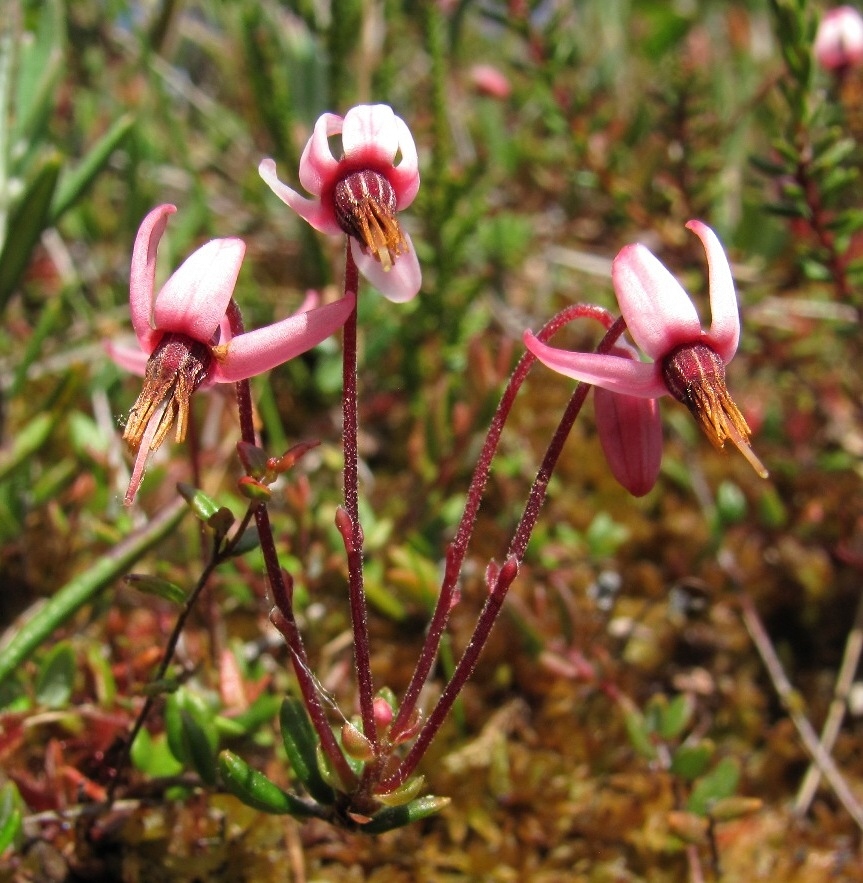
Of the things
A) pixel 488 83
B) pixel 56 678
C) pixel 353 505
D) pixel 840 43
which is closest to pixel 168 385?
pixel 353 505

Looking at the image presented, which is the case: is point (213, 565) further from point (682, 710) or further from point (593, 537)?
point (593, 537)

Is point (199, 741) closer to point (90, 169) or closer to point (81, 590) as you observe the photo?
point (81, 590)

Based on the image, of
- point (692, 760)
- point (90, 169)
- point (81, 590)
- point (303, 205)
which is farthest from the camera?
point (90, 169)

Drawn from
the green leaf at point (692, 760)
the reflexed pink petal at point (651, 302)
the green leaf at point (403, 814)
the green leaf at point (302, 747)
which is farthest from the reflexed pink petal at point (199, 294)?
the green leaf at point (692, 760)

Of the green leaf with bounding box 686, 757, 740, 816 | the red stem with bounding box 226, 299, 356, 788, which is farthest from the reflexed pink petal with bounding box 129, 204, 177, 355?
the green leaf with bounding box 686, 757, 740, 816

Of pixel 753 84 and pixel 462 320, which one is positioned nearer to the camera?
pixel 462 320

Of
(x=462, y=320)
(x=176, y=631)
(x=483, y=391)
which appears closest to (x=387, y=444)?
A: (x=462, y=320)
